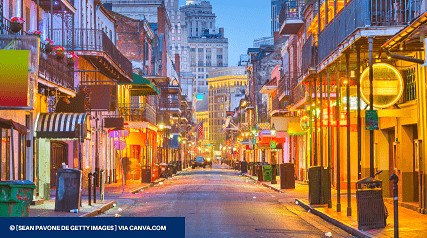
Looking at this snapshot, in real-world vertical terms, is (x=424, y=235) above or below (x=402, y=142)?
below

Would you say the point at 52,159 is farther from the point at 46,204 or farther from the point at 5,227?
the point at 5,227

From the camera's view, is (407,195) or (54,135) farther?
(54,135)

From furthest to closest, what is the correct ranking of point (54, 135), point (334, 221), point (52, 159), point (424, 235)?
point (52, 159) < point (54, 135) < point (334, 221) < point (424, 235)

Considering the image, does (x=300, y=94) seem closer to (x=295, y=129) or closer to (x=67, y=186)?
(x=295, y=129)

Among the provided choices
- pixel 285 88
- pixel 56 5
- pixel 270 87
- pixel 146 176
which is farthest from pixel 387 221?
pixel 270 87

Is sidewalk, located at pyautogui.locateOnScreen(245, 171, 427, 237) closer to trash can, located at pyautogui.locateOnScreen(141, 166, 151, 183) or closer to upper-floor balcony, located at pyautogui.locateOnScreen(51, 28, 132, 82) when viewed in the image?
upper-floor balcony, located at pyautogui.locateOnScreen(51, 28, 132, 82)

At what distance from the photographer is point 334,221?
2317 centimetres

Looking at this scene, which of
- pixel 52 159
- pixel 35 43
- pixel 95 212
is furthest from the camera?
pixel 52 159

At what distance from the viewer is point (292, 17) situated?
56.7 meters

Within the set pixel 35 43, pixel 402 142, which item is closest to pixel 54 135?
pixel 35 43

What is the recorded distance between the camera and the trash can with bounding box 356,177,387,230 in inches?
786

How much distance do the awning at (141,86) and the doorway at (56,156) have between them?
1502 cm

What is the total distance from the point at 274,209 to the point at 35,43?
8.49 metres

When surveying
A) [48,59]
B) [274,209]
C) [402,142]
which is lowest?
[274,209]
